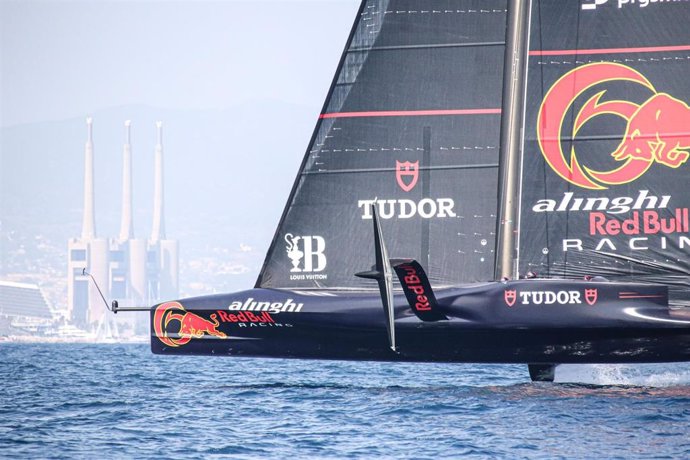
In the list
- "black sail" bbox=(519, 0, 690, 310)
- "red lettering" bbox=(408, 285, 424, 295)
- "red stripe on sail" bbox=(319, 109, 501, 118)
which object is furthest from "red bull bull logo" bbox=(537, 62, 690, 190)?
"red lettering" bbox=(408, 285, 424, 295)

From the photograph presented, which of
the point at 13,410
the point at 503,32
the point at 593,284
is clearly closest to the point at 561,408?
the point at 593,284

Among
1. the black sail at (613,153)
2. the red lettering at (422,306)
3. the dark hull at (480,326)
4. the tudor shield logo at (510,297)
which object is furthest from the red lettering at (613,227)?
the red lettering at (422,306)

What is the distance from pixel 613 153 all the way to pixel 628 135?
1.12 ft

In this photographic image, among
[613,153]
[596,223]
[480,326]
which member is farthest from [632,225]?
[480,326]

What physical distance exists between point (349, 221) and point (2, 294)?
546 feet

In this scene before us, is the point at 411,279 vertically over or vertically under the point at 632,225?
under

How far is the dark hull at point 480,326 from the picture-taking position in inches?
680

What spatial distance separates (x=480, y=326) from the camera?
17438 millimetres

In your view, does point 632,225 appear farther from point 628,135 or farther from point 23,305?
point 23,305

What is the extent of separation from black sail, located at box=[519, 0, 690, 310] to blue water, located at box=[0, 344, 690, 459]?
195cm

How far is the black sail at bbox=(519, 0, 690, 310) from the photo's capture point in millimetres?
18516

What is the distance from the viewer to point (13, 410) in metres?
17.3

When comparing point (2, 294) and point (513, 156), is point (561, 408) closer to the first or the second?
point (513, 156)

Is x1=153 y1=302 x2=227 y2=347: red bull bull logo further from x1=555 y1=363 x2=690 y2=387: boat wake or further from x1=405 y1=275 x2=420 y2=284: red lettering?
x1=555 y1=363 x2=690 y2=387: boat wake
